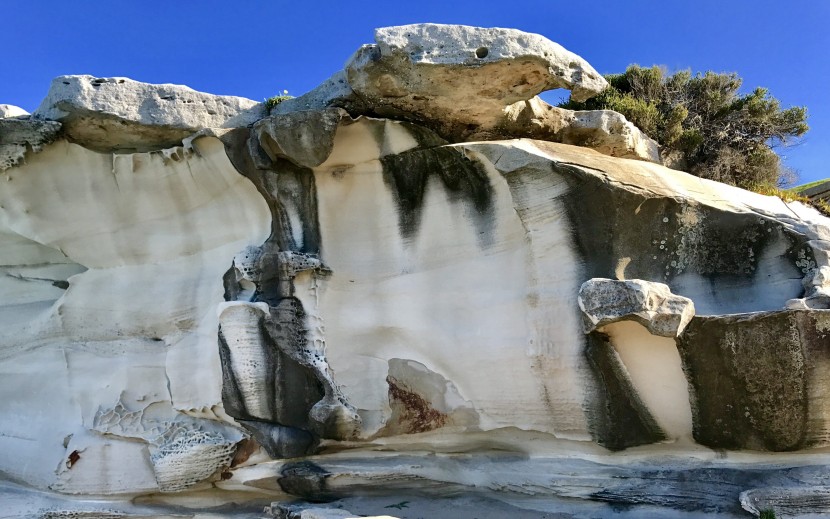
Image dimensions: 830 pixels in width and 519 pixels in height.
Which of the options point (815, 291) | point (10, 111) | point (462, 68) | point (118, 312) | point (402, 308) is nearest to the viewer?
point (815, 291)

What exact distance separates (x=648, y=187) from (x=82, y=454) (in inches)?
158

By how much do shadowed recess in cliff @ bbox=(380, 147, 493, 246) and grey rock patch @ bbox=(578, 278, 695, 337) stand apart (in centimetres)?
85

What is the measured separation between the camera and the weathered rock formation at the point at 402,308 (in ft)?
10.1

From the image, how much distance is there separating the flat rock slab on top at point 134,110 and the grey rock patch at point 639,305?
242 centimetres

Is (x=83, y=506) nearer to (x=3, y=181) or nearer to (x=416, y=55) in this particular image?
(x=3, y=181)

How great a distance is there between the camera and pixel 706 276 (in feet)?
10.5

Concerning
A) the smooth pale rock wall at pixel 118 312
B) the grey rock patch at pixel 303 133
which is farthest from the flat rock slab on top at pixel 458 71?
the smooth pale rock wall at pixel 118 312

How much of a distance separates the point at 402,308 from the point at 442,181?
837 millimetres

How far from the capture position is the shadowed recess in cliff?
3678 millimetres

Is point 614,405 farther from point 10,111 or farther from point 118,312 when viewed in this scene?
point 10,111

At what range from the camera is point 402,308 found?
12.7 feet

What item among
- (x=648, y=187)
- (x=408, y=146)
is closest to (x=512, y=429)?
(x=648, y=187)

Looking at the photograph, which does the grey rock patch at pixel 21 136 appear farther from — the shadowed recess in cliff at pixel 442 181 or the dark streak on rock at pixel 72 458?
the shadowed recess in cliff at pixel 442 181

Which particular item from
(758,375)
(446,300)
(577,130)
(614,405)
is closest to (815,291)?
(758,375)
